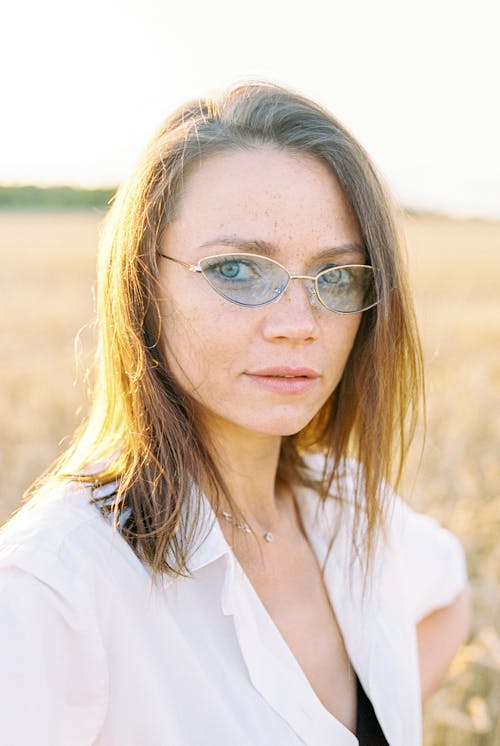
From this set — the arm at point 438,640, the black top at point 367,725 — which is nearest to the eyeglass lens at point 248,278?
the black top at point 367,725

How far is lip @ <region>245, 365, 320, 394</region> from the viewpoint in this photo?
161 centimetres

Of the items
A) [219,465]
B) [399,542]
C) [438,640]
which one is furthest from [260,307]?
[438,640]

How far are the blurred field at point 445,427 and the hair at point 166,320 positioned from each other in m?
0.21

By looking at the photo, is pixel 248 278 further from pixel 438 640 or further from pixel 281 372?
pixel 438 640

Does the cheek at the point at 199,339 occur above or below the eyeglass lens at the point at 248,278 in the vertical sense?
below

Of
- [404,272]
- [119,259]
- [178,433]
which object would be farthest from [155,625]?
[404,272]

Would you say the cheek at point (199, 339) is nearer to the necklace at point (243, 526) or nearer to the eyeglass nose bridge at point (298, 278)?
the eyeglass nose bridge at point (298, 278)

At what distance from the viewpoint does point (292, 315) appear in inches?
63.1

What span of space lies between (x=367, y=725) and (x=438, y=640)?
0.60 metres

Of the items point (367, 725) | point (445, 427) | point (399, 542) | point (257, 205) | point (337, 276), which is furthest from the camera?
point (445, 427)

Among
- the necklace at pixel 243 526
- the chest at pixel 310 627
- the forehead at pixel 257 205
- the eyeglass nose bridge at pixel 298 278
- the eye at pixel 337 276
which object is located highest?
the forehead at pixel 257 205

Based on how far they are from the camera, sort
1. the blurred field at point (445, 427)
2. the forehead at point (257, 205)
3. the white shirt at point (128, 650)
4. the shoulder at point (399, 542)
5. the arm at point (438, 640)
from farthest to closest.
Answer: the blurred field at point (445, 427) → the arm at point (438, 640) → the shoulder at point (399, 542) → the forehead at point (257, 205) → the white shirt at point (128, 650)

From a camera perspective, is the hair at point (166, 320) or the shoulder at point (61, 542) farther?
the hair at point (166, 320)

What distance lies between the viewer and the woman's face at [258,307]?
5.11ft
